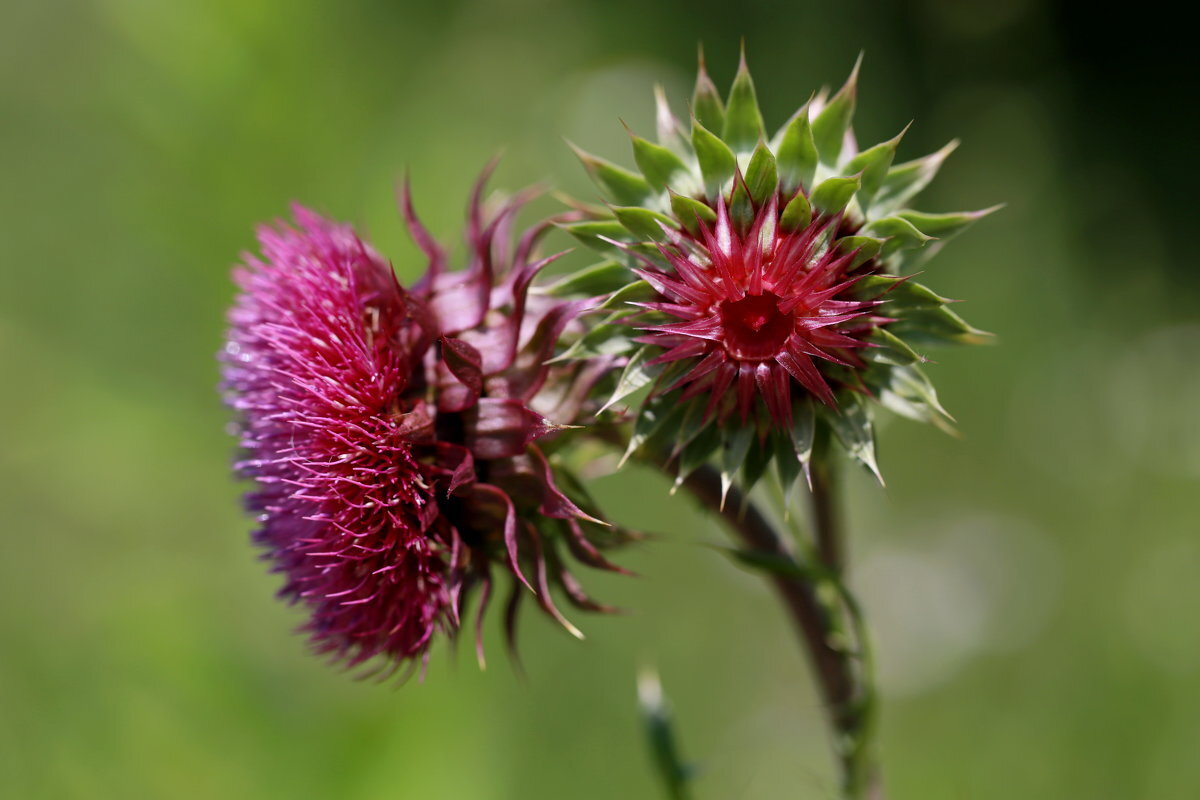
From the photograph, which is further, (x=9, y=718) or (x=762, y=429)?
(x=9, y=718)

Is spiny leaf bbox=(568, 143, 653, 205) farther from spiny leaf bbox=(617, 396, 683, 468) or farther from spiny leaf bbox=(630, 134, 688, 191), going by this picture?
spiny leaf bbox=(617, 396, 683, 468)

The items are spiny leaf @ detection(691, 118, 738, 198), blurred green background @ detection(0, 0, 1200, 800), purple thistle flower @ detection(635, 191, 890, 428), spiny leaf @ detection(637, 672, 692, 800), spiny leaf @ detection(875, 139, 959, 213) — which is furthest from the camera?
blurred green background @ detection(0, 0, 1200, 800)

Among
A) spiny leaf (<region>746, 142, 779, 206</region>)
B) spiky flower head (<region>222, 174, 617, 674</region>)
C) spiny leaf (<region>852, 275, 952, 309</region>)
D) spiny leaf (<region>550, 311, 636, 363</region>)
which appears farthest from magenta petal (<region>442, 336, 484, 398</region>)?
spiny leaf (<region>852, 275, 952, 309</region>)

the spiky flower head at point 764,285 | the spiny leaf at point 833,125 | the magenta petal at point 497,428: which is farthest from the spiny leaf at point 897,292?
the magenta petal at point 497,428

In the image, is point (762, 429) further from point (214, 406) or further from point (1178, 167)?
point (1178, 167)

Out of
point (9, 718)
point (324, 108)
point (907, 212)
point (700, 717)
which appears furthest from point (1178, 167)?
point (9, 718)

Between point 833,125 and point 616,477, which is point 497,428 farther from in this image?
point 616,477

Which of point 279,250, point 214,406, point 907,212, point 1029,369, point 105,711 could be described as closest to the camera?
point 907,212
